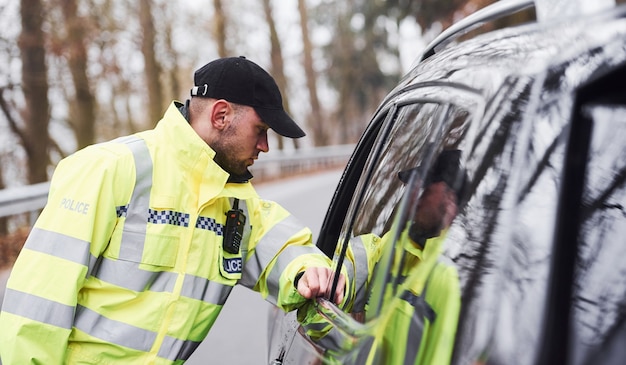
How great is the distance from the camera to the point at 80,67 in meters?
17.5

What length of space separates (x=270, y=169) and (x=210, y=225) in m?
19.3

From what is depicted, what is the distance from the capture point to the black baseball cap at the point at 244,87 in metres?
2.67

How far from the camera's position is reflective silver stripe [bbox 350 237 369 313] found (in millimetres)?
1974

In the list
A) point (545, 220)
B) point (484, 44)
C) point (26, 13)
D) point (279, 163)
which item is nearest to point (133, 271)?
point (484, 44)

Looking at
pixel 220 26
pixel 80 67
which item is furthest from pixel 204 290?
pixel 220 26

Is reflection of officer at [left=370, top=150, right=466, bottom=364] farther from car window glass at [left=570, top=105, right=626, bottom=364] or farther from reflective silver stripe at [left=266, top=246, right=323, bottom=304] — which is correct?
reflective silver stripe at [left=266, top=246, right=323, bottom=304]

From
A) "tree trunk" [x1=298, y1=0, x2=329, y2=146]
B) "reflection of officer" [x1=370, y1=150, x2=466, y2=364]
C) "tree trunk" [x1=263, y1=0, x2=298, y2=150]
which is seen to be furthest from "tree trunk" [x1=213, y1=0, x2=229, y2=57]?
"reflection of officer" [x1=370, y1=150, x2=466, y2=364]

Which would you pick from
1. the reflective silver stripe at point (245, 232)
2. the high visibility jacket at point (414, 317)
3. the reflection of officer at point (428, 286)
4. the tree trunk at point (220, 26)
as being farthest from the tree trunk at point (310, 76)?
the reflection of officer at point (428, 286)

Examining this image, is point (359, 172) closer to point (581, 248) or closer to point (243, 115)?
point (243, 115)

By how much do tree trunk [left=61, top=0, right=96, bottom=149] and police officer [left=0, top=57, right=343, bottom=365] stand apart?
14460 mm

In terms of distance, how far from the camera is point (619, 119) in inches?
46.6

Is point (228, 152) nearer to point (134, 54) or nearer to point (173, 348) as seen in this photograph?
point (173, 348)

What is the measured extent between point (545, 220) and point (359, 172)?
1602 mm

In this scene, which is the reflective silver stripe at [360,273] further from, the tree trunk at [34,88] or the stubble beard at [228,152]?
the tree trunk at [34,88]
